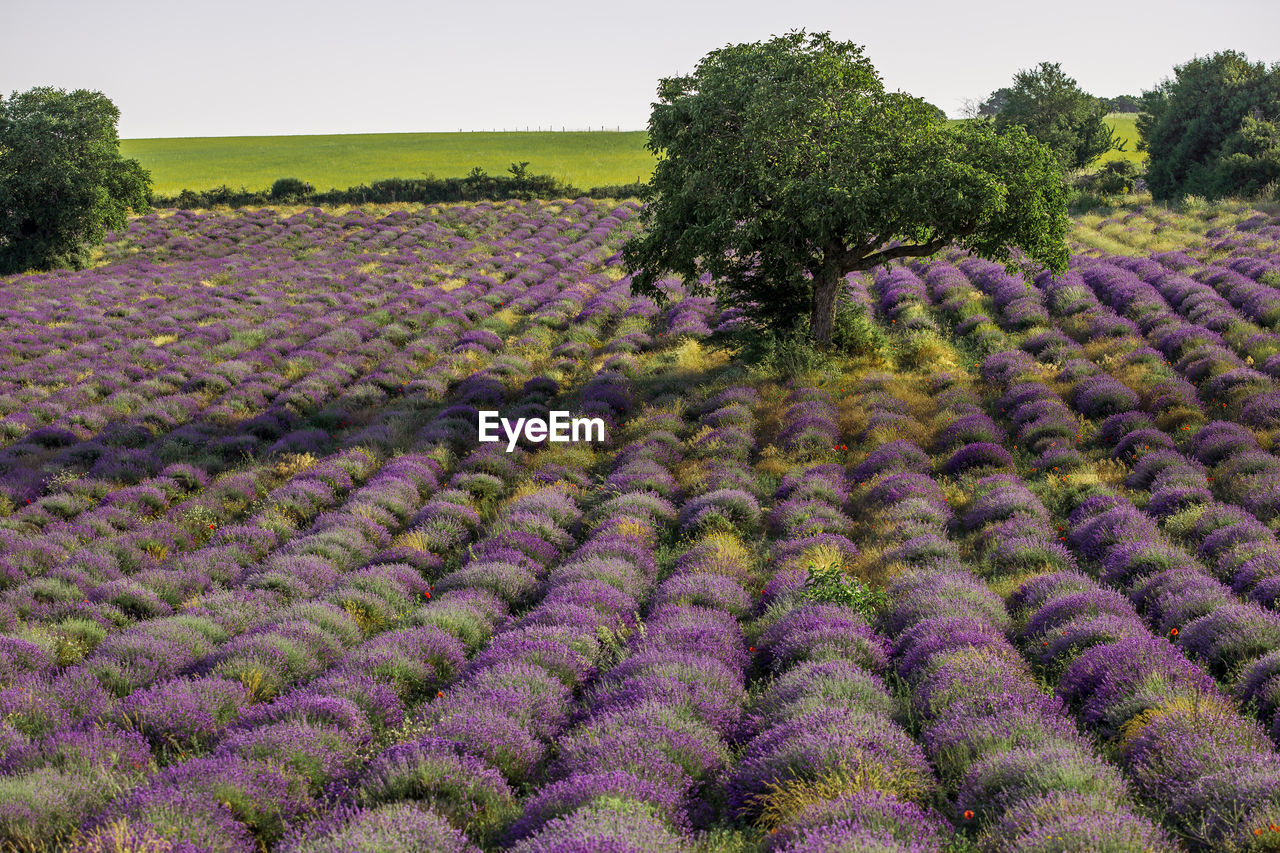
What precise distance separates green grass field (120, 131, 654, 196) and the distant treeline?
3.92 meters

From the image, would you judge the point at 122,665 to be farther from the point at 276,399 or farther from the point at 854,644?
the point at 276,399

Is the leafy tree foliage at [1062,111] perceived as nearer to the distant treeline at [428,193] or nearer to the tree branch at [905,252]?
the distant treeline at [428,193]

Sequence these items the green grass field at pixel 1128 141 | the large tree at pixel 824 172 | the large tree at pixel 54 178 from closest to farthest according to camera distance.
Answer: the large tree at pixel 824 172
the large tree at pixel 54 178
the green grass field at pixel 1128 141

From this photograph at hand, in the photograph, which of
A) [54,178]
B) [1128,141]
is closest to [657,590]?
[54,178]

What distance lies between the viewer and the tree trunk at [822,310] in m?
17.9

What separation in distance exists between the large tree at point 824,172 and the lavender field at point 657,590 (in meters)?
2.65

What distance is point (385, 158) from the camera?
268ft

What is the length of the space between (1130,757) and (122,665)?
753 centimetres

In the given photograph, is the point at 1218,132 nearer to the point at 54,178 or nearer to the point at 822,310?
the point at 822,310

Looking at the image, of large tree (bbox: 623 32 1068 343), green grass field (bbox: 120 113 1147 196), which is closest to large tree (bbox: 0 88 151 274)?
green grass field (bbox: 120 113 1147 196)

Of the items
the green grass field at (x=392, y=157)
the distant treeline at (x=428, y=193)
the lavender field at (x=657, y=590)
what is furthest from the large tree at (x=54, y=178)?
the green grass field at (x=392, y=157)

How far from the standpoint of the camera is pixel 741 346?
19406mm

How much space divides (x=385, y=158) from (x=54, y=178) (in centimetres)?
5022

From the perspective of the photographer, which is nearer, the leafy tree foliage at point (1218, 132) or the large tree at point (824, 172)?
the large tree at point (824, 172)
